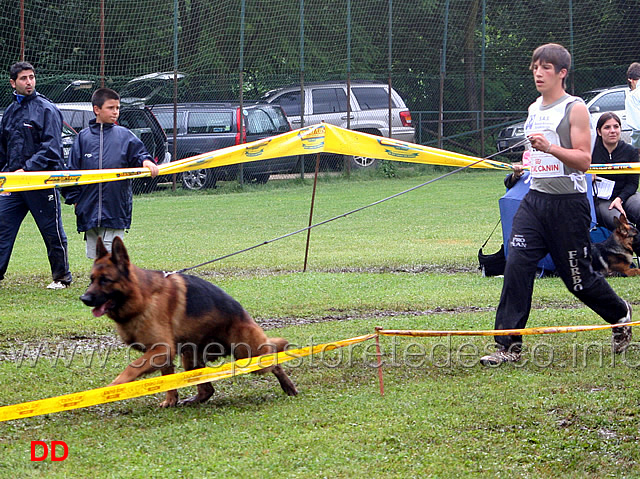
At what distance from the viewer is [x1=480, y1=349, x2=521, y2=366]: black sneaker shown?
5430 mm

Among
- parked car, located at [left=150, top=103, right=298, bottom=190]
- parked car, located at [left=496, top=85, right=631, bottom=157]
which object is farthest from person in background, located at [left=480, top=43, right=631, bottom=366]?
parked car, located at [left=496, top=85, right=631, bottom=157]

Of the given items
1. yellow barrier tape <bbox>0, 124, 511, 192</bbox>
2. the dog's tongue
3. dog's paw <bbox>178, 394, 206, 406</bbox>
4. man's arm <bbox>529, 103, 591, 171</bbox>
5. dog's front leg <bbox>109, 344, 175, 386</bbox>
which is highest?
man's arm <bbox>529, 103, 591, 171</bbox>

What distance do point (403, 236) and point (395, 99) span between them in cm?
1019

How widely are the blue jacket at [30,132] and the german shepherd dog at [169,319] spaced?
4110 mm

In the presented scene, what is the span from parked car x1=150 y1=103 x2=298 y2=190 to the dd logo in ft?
49.8

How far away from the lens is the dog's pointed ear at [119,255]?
172 inches

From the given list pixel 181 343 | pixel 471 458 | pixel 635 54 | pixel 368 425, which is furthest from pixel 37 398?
pixel 635 54

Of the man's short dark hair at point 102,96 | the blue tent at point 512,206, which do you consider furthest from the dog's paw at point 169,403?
the blue tent at point 512,206

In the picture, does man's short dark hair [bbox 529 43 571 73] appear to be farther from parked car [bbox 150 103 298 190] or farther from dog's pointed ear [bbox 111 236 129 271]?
parked car [bbox 150 103 298 190]

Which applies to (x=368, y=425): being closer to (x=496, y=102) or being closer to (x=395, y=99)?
(x=395, y=99)

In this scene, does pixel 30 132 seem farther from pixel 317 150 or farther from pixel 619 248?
pixel 619 248

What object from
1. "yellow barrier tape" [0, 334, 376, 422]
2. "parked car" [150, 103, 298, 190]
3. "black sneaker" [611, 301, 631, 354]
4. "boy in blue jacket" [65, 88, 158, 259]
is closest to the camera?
"yellow barrier tape" [0, 334, 376, 422]

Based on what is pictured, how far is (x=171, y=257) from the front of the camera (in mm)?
10508

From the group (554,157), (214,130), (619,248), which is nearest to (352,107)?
(214,130)
